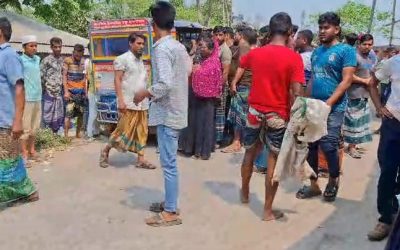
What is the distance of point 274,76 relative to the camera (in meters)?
4.18

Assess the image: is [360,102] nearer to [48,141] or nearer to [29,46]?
[29,46]

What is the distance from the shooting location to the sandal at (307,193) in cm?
502

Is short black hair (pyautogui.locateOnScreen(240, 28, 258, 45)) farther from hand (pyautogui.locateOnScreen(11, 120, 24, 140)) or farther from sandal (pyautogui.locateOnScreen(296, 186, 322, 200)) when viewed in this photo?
hand (pyautogui.locateOnScreen(11, 120, 24, 140))

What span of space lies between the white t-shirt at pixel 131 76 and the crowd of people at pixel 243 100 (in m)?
0.01

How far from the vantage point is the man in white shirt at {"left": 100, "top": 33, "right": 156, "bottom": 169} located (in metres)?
6.09

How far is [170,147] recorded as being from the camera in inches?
164

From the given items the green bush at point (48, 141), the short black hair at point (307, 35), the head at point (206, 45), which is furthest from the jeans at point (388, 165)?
the green bush at point (48, 141)

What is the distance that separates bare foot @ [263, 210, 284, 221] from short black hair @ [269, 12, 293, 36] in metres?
1.60

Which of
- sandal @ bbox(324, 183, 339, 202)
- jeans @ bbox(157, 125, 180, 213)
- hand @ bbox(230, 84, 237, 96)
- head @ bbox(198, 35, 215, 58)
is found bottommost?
sandal @ bbox(324, 183, 339, 202)

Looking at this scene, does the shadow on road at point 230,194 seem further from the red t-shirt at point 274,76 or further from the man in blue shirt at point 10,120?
the man in blue shirt at point 10,120

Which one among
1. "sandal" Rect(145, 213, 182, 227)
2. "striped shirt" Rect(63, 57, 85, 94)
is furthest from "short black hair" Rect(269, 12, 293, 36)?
"striped shirt" Rect(63, 57, 85, 94)

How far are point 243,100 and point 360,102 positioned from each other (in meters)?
1.57

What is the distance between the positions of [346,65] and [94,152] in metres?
4.13

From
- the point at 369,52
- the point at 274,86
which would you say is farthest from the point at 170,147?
the point at 369,52
